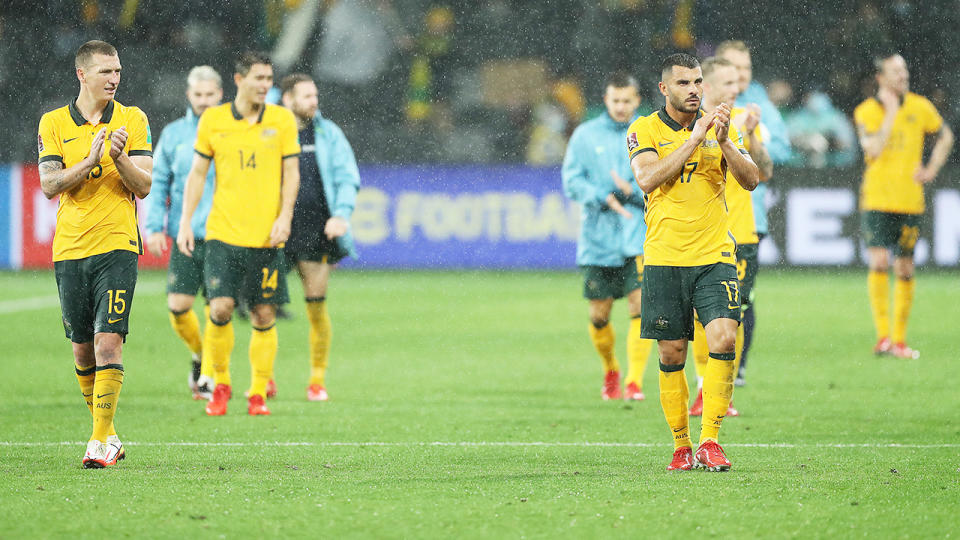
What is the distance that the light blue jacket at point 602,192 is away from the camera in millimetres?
9930

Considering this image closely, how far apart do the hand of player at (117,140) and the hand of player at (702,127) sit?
2625 millimetres

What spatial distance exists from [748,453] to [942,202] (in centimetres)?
1371

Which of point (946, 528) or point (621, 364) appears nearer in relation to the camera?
point (946, 528)

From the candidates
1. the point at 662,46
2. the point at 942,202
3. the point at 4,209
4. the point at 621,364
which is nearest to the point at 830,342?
the point at 621,364

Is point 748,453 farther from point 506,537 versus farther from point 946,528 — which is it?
point 506,537

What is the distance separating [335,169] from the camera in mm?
10156

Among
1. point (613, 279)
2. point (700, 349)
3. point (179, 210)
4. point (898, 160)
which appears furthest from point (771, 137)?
point (179, 210)

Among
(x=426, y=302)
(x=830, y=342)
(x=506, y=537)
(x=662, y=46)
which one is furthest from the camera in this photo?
(x=662, y=46)

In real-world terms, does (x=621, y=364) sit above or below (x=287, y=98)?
below

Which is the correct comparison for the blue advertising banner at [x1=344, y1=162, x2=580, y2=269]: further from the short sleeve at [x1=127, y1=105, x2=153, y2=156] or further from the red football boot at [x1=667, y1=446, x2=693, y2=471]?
the red football boot at [x1=667, y1=446, x2=693, y2=471]

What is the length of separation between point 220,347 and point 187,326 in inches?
39.4

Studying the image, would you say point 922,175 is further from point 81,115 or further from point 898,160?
point 81,115

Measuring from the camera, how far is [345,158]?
33.2ft

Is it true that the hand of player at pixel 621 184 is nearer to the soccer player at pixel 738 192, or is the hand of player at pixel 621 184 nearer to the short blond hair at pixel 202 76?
the soccer player at pixel 738 192
